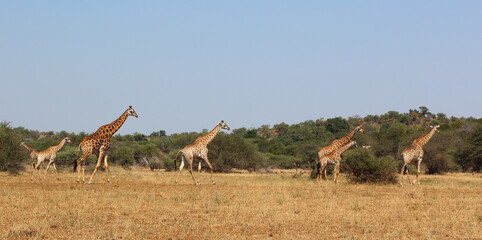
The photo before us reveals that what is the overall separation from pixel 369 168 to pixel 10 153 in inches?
694

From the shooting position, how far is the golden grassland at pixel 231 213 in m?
10.1

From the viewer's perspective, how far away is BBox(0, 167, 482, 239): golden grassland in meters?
10.1

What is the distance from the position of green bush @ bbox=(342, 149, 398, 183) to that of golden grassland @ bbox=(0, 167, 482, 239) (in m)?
3.77

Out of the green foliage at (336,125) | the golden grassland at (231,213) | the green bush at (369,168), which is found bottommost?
the golden grassland at (231,213)

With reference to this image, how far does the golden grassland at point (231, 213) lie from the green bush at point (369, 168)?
3765 mm

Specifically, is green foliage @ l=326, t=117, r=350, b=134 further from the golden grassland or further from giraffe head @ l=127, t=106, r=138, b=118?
the golden grassland

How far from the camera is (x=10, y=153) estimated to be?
27.3m

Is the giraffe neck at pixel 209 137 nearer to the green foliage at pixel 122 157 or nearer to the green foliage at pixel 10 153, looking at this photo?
the green foliage at pixel 10 153

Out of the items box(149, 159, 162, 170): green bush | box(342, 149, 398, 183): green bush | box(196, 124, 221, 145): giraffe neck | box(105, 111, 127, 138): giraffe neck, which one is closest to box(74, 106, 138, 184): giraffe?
box(105, 111, 127, 138): giraffe neck

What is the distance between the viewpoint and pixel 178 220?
38.0 feet

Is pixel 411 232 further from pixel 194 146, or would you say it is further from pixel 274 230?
pixel 194 146

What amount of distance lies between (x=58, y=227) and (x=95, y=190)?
631cm

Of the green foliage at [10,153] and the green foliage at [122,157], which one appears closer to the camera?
the green foliage at [10,153]

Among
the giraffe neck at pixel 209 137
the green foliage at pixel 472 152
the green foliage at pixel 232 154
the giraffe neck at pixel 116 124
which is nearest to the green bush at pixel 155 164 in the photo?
the green foliage at pixel 232 154
